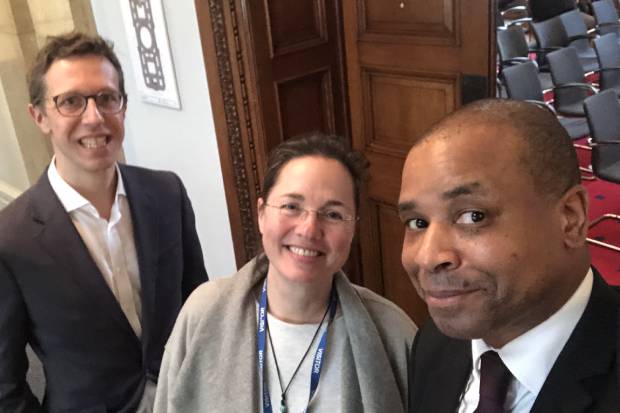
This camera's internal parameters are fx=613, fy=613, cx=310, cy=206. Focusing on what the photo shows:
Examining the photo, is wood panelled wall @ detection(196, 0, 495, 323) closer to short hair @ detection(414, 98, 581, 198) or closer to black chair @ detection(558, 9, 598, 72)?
short hair @ detection(414, 98, 581, 198)

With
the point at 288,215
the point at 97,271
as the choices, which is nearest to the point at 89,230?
the point at 97,271

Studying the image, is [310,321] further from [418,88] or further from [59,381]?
[418,88]

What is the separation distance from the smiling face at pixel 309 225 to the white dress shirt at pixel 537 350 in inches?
22.0

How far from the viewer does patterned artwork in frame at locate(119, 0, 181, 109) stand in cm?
285

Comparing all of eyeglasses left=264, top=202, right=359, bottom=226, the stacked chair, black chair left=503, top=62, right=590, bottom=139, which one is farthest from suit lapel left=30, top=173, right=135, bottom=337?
the stacked chair

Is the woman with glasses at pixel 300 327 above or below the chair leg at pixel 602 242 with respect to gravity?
above

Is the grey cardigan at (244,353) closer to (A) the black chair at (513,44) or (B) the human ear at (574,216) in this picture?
(B) the human ear at (574,216)

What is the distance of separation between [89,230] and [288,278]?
2.09 ft

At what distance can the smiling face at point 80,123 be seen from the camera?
5.36ft

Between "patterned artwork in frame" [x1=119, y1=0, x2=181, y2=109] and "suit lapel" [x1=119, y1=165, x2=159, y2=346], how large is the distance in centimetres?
116

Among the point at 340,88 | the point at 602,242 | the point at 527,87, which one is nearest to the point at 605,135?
the point at 602,242

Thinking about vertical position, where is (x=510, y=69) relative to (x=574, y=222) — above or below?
below

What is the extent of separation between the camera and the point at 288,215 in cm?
147

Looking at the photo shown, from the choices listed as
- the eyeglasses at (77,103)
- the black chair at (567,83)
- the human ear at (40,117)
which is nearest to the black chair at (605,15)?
the black chair at (567,83)
